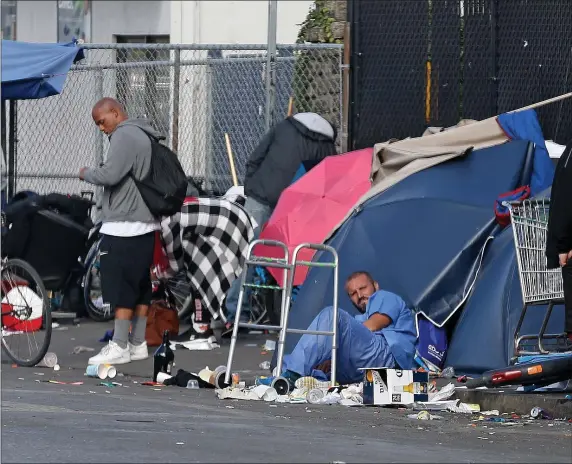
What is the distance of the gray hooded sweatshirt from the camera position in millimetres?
11219

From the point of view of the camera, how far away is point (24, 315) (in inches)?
466

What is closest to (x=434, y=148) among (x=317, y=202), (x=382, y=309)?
(x=317, y=202)

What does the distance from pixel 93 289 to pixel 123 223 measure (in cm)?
286

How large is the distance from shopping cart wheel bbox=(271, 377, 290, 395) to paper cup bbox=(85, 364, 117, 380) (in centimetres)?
188

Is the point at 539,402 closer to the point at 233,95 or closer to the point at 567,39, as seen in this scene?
the point at 567,39

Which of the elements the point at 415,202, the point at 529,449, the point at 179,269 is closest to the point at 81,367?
the point at 179,269

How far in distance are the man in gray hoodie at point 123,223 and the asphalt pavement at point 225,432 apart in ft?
4.34

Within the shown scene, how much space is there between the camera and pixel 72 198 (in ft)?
46.6

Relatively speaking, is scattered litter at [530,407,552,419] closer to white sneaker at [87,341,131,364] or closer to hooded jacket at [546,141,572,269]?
hooded jacket at [546,141,572,269]

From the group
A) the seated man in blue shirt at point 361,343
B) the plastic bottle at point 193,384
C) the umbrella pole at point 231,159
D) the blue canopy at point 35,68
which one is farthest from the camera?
the umbrella pole at point 231,159

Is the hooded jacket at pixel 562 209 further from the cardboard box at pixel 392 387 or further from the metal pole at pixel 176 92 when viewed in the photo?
the metal pole at pixel 176 92

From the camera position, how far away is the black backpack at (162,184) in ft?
37.1

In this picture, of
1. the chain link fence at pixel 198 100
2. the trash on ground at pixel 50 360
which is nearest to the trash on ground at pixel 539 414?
the trash on ground at pixel 50 360

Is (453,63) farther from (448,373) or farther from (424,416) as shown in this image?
(424,416)
